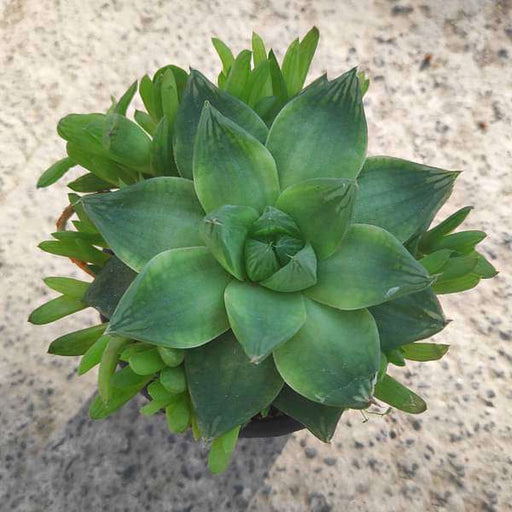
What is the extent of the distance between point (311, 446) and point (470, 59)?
0.89 metres

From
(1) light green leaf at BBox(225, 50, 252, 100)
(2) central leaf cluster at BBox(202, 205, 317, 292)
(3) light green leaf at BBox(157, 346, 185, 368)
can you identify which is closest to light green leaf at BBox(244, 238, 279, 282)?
(2) central leaf cluster at BBox(202, 205, 317, 292)

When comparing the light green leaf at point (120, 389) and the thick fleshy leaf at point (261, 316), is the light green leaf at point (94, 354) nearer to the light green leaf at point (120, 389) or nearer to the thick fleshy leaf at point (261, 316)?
the light green leaf at point (120, 389)

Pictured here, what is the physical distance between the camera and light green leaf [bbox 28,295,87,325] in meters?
0.69

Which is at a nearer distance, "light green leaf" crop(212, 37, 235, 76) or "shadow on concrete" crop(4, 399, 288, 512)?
"light green leaf" crop(212, 37, 235, 76)

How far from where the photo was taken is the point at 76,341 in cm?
69

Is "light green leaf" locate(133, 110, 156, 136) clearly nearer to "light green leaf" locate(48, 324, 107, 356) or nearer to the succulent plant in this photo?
the succulent plant

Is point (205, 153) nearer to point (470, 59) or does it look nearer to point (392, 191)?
point (392, 191)

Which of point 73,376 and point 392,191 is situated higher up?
point 392,191

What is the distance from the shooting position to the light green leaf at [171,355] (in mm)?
587

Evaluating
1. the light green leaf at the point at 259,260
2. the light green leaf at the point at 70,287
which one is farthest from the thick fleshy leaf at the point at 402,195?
the light green leaf at the point at 70,287

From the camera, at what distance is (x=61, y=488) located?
0.99 metres

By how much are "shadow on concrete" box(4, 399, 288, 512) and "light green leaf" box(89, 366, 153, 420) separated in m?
0.39

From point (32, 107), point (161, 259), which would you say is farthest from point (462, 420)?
point (32, 107)

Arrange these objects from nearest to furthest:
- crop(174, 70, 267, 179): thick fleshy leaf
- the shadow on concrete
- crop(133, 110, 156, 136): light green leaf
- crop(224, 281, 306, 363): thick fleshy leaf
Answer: crop(224, 281, 306, 363): thick fleshy leaf → crop(174, 70, 267, 179): thick fleshy leaf → crop(133, 110, 156, 136): light green leaf → the shadow on concrete
